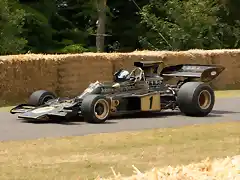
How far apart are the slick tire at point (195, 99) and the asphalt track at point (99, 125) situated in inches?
7.3

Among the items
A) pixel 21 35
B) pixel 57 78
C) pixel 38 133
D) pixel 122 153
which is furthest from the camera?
pixel 21 35

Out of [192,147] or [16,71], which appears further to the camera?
[16,71]

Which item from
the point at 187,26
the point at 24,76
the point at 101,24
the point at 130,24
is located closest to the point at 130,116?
the point at 24,76

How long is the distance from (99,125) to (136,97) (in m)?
1.52

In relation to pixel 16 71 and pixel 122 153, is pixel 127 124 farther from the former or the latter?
pixel 16 71

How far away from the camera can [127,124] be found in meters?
12.8

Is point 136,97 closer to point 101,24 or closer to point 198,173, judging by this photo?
point 198,173

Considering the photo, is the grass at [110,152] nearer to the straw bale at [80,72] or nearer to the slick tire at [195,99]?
the slick tire at [195,99]

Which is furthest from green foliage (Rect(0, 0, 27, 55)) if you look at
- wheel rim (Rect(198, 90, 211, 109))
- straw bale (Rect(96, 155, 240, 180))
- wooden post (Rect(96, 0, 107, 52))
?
straw bale (Rect(96, 155, 240, 180))

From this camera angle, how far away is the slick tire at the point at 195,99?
548 inches

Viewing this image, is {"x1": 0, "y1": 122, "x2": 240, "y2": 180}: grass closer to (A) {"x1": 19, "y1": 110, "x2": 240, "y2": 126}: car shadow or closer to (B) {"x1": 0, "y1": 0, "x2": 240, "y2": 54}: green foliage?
(A) {"x1": 19, "y1": 110, "x2": 240, "y2": 126}: car shadow

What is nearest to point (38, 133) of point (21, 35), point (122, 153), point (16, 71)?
point (122, 153)

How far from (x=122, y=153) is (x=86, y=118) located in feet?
11.8

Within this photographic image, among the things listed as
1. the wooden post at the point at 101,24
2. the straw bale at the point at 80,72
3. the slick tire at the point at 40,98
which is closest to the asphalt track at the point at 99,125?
the slick tire at the point at 40,98
